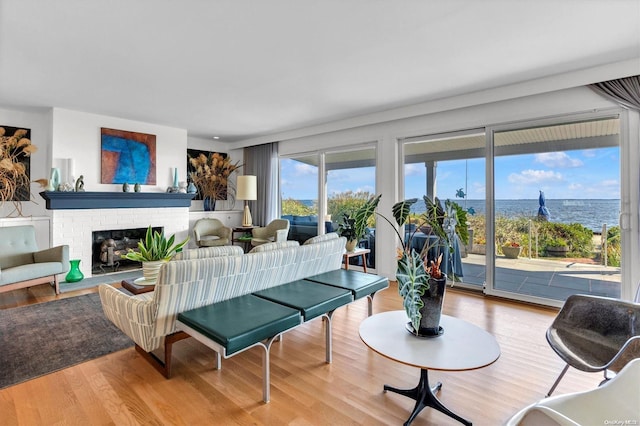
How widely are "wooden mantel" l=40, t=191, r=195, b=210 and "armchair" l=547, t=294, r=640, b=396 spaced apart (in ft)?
18.3


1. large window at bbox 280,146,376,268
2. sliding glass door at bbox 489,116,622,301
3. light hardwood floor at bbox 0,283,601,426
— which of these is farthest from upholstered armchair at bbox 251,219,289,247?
sliding glass door at bbox 489,116,622,301

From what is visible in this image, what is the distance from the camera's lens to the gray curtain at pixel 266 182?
6.39 m

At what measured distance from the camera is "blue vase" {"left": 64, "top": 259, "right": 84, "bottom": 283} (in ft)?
14.4

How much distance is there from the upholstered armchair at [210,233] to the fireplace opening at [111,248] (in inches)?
38.6

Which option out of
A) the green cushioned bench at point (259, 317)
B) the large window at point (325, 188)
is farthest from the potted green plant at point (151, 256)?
the large window at point (325, 188)

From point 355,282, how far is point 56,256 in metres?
3.80

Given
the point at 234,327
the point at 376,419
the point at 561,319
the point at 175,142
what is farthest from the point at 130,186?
the point at 561,319

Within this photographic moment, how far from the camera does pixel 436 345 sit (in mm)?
1726

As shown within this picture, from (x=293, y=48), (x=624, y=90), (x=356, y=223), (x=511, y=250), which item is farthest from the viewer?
(x=511, y=250)

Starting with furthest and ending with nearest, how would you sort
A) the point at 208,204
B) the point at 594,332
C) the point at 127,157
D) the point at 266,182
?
the point at 208,204 < the point at 266,182 < the point at 127,157 < the point at 594,332

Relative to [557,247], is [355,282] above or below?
below

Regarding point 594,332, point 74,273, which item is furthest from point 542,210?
point 74,273

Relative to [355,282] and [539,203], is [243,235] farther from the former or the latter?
[539,203]

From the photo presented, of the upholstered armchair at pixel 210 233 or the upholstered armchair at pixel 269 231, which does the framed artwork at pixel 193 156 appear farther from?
the upholstered armchair at pixel 269 231
